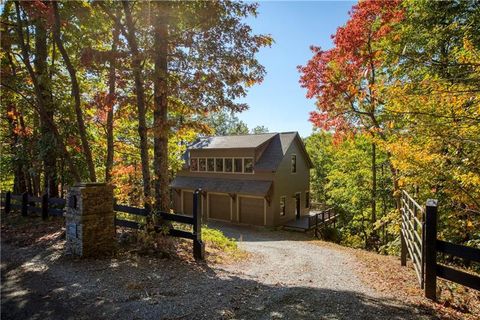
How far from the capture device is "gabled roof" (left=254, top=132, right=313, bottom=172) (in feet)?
67.6

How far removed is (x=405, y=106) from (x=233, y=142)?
16144mm

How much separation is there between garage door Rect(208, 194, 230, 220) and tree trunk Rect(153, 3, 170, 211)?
13138 mm

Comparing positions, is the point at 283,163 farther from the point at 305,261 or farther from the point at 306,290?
the point at 306,290

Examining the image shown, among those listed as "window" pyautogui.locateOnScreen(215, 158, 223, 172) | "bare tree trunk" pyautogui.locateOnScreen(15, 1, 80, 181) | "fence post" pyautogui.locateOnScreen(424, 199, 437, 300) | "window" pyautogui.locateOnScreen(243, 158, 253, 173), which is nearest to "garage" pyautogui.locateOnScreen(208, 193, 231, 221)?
"window" pyautogui.locateOnScreen(215, 158, 223, 172)

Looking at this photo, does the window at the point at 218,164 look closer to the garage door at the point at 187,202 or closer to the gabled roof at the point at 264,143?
the gabled roof at the point at 264,143

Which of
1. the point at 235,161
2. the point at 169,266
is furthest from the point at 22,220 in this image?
the point at 235,161

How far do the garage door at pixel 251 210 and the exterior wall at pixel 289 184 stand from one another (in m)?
0.90

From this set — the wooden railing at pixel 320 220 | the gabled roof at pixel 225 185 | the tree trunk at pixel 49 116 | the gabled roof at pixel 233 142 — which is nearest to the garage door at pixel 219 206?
the gabled roof at pixel 225 185

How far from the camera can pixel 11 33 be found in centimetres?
1155

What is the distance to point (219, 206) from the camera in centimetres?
2250

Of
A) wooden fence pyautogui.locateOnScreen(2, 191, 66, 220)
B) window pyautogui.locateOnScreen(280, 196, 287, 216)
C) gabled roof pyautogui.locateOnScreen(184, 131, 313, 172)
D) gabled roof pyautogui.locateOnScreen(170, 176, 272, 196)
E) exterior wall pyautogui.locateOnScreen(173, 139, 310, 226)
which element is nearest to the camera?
wooden fence pyautogui.locateOnScreen(2, 191, 66, 220)

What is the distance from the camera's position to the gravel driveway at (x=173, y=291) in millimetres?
4535

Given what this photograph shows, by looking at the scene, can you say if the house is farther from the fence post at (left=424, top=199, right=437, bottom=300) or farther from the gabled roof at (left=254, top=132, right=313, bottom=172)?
the fence post at (left=424, top=199, right=437, bottom=300)

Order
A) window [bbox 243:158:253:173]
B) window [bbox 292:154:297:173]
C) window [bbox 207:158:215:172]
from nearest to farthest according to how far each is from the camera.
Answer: window [bbox 243:158:253:173], window [bbox 292:154:297:173], window [bbox 207:158:215:172]
